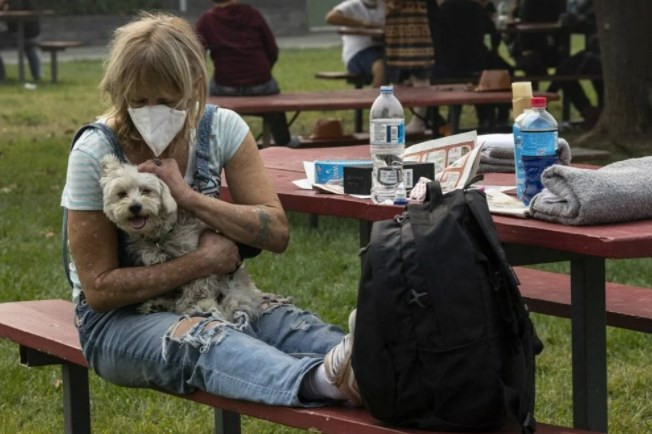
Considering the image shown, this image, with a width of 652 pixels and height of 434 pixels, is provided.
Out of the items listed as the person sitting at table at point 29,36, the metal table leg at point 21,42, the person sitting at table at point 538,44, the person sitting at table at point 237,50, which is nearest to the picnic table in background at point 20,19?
the metal table leg at point 21,42

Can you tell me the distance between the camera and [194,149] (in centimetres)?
352

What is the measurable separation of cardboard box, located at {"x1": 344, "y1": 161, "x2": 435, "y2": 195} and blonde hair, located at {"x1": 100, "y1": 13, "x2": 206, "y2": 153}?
1.56 ft

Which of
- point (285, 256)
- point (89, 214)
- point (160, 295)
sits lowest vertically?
point (285, 256)

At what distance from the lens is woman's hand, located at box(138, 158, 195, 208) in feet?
10.9

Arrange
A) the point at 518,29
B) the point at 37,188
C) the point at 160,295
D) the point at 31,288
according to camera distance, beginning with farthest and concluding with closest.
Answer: the point at 518,29 → the point at 37,188 → the point at 31,288 → the point at 160,295

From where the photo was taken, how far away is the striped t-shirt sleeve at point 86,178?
131 inches

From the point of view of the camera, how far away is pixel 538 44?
14.0 metres

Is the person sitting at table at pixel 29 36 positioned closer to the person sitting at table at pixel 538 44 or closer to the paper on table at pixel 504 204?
the person sitting at table at pixel 538 44

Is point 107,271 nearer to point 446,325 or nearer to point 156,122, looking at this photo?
point 156,122

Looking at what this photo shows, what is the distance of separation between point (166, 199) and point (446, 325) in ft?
2.77

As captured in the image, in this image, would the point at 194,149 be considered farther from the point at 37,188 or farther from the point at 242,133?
the point at 37,188

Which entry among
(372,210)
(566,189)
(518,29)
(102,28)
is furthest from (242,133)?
(102,28)

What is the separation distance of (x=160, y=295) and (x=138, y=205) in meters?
0.28

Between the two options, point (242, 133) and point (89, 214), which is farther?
point (242, 133)
